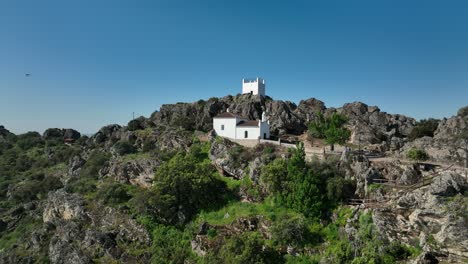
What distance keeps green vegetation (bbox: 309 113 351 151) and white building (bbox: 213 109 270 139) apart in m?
7.86

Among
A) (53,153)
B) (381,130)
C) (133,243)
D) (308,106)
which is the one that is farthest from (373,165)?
(53,153)

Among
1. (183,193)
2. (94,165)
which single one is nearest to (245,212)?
(183,193)

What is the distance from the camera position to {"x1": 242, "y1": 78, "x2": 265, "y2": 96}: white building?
77438 mm

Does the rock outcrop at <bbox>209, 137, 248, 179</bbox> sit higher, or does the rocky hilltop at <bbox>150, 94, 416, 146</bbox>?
the rocky hilltop at <bbox>150, 94, 416, 146</bbox>

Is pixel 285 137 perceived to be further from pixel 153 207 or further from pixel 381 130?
pixel 153 207

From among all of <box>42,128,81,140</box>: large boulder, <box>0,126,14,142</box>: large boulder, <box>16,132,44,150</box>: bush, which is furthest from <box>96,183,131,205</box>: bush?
<box>0,126,14,142</box>: large boulder

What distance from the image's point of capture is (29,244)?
5212 centimetres

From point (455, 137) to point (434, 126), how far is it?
10.7m

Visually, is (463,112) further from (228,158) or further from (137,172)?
(137,172)

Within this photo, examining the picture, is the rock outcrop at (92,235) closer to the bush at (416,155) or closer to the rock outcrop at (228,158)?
the rock outcrop at (228,158)

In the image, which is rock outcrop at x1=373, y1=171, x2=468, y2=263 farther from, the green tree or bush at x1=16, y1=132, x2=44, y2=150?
bush at x1=16, y1=132, x2=44, y2=150

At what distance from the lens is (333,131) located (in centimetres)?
4878

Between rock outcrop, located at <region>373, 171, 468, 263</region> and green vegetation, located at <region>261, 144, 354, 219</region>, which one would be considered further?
green vegetation, located at <region>261, 144, 354, 219</region>

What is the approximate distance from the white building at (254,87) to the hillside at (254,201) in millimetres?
5573
